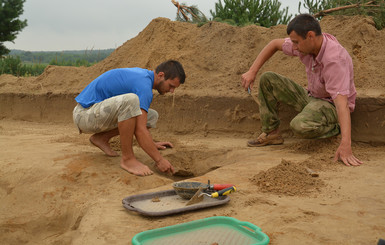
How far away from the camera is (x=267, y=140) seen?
4.27 meters

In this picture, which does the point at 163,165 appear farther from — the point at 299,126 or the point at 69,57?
the point at 69,57

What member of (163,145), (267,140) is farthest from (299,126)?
(163,145)

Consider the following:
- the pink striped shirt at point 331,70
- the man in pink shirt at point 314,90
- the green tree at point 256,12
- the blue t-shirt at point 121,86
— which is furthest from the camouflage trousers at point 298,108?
the green tree at point 256,12

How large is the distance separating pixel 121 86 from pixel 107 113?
A: 0.31m

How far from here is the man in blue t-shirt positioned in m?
3.18

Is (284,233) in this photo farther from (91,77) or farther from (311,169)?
(91,77)

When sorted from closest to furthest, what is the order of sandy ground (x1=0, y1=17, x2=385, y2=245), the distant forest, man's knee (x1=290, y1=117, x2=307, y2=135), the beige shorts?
sandy ground (x1=0, y1=17, x2=385, y2=245)
the beige shorts
man's knee (x1=290, y1=117, x2=307, y2=135)
the distant forest

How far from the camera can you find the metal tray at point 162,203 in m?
2.30

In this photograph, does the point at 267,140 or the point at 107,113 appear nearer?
the point at 107,113

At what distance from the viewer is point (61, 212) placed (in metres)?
2.75

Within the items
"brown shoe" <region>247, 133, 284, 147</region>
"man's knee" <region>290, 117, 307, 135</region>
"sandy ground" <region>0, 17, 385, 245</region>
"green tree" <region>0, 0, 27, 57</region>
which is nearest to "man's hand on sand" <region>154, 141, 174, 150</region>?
"sandy ground" <region>0, 17, 385, 245</region>

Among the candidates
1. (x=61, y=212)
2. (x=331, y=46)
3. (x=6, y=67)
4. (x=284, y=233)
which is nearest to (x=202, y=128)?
(x=331, y=46)

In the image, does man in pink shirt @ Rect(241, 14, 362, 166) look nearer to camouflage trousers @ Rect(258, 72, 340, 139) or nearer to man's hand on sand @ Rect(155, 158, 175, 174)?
camouflage trousers @ Rect(258, 72, 340, 139)

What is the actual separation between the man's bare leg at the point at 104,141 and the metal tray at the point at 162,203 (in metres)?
1.17
